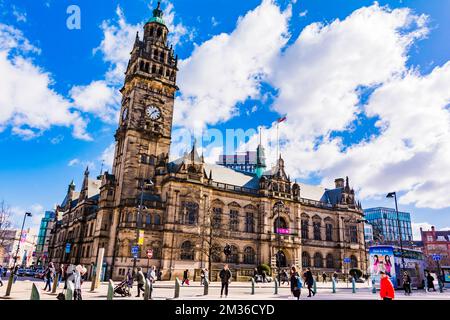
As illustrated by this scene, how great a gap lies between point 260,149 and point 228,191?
21354 mm

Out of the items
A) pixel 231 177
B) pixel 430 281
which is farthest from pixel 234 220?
pixel 430 281

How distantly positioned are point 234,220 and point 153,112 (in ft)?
74.5

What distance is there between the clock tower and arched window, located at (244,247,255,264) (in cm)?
1818

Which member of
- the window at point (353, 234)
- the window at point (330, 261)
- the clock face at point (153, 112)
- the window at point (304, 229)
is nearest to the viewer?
the clock face at point (153, 112)

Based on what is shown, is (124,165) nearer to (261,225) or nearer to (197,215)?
(197,215)

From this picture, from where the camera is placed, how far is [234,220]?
53438mm

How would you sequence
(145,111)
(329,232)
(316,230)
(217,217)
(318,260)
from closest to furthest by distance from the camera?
(217,217) → (145,111) → (318,260) → (316,230) → (329,232)

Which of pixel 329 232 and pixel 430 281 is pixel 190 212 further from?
pixel 329 232

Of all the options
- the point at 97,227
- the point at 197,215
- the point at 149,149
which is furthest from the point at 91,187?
the point at 197,215

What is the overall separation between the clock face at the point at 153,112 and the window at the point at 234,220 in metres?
20.4

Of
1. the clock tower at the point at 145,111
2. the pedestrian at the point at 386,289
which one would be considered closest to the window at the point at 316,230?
the clock tower at the point at 145,111

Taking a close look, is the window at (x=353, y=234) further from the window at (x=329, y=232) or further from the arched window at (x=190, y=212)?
the arched window at (x=190, y=212)

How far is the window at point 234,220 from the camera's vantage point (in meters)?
53.0
